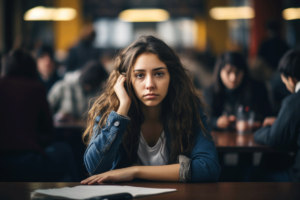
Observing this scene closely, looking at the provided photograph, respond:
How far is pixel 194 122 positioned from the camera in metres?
1.47

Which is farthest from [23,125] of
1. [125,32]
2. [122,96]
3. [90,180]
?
[125,32]

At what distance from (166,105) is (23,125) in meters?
1.08

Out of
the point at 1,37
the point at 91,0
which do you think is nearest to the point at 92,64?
the point at 1,37

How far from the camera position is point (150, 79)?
1380mm

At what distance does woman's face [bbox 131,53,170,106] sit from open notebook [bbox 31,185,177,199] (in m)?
0.46

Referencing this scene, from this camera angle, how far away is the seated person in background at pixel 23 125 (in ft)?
6.57

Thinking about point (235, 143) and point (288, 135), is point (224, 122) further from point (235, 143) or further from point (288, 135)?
point (288, 135)

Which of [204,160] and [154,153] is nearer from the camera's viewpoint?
[204,160]

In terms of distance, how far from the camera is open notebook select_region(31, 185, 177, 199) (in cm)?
92

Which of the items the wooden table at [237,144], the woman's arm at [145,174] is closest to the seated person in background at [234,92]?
the wooden table at [237,144]

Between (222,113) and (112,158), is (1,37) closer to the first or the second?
(222,113)

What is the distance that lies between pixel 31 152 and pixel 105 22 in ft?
36.7

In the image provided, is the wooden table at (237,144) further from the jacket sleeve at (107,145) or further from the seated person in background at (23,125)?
the seated person in background at (23,125)

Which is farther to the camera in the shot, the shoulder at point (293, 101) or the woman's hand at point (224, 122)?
the woman's hand at point (224, 122)
